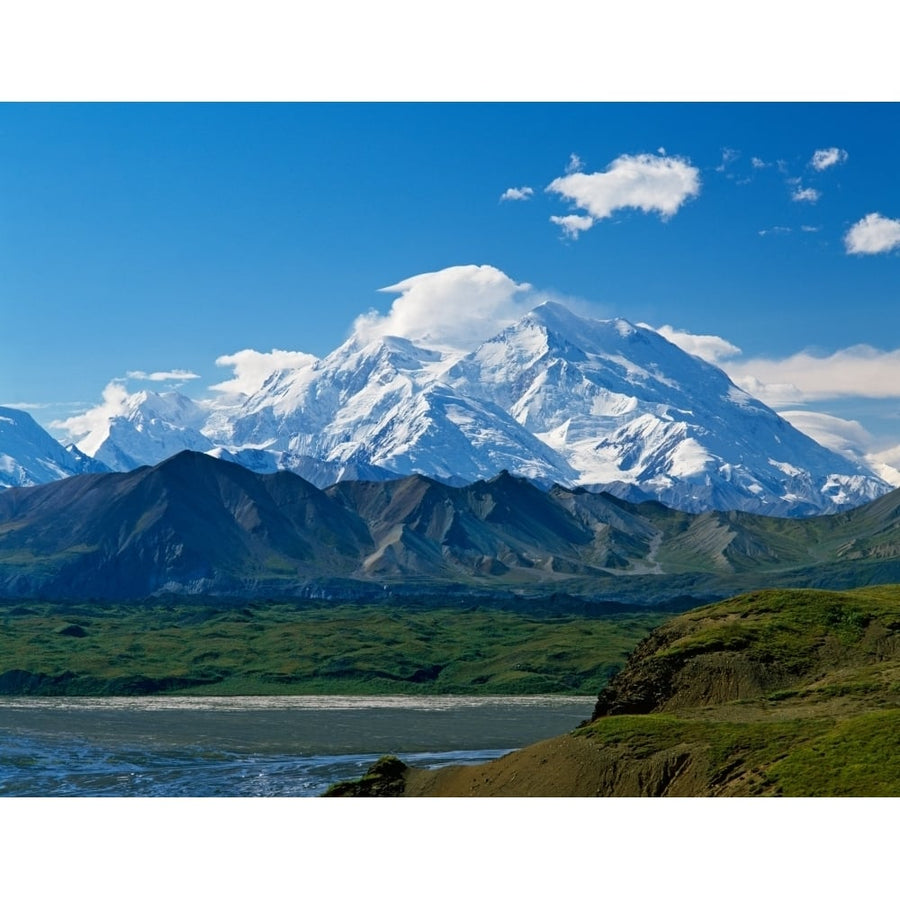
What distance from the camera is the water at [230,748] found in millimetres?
123562

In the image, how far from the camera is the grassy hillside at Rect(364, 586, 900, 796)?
236ft

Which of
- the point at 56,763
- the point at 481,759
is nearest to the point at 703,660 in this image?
the point at 481,759

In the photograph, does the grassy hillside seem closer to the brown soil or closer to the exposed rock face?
the brown soil

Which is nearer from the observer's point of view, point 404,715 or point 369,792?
point 369,792

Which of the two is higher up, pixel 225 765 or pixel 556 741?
pixel 556 741

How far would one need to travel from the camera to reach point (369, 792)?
90.6 metres

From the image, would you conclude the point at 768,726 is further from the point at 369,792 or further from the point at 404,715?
the point at 404,715

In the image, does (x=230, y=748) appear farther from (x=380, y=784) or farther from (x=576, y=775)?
(x=576, y=775)

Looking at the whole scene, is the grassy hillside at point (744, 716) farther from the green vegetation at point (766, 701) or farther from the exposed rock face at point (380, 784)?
the exposed rock face at point (380, 784)

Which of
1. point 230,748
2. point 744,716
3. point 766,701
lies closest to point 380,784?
point 744,716

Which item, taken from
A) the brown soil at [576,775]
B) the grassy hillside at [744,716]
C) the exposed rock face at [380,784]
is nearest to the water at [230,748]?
the exposed rock face at [380,784]

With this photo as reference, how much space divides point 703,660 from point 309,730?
9148cm

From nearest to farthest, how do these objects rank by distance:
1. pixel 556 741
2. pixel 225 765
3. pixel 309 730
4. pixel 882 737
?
pixel 882 737, pixel 556 741, pixel 225 765, pixel 309 730

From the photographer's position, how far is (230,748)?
15550 centimetres
